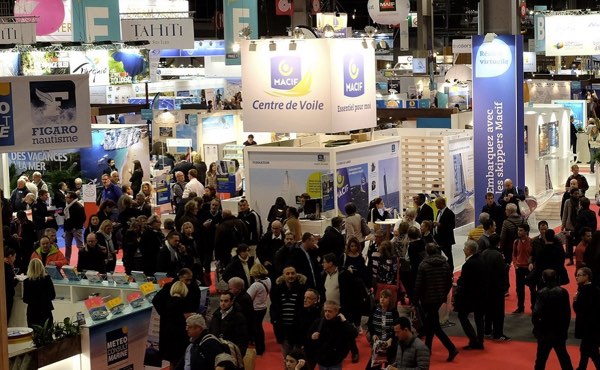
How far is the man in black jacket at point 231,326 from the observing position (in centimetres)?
823

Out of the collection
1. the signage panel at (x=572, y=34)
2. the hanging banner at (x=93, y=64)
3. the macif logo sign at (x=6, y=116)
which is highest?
the signage panel at (x=572, y=34)

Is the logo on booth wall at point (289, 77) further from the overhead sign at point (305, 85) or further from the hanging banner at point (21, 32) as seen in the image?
the hanging banner at point (21, 32)

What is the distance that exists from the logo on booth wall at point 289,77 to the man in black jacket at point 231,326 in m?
6.09

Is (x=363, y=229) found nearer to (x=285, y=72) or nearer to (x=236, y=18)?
(x=285, y=72)

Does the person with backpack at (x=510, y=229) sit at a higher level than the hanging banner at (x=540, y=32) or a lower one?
lower

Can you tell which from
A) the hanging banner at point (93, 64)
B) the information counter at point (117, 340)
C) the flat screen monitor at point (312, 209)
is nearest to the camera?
the information counter at point (117, 340)

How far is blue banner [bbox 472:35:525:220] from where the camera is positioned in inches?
640

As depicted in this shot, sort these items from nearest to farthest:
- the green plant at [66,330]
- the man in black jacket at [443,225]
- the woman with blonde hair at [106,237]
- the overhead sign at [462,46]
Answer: the green plant at [66,330] → the woman with blonde hair at [106,237] → the man in black jacket at [443,225] → the overhead sign at [462,46]

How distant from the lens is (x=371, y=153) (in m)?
14.9

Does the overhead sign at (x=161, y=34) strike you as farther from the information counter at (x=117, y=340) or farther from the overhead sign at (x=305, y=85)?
the information counter at (x=117, y=340)

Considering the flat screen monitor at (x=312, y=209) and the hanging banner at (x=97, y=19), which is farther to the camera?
the hanging banner at (x=97, y=19)

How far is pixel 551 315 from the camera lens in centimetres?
880

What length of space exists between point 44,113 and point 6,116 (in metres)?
0.40

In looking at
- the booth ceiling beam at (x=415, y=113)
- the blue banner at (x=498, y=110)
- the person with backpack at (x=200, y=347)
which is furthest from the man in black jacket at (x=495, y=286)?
the booth ceiling beam at (x=415, y=113)
